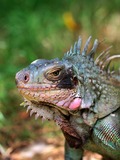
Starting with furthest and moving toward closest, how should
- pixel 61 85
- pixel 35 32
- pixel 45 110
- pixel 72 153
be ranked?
1. pixel 35 32
2. pixel 72 153
3. pixel 45 110
4. pixel 61 85

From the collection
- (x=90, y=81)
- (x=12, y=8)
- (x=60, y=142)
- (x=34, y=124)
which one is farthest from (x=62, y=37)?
(x=90, y=81)

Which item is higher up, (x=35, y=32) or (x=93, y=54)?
(x=35, y=32)

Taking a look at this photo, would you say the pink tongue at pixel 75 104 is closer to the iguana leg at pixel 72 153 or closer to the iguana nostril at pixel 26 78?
the iguana nostril at pixel 26 78

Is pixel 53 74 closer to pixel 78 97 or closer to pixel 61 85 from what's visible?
pixel 61 85

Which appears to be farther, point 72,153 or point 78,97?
point 72,153

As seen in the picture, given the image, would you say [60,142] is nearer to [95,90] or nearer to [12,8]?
[95,90]

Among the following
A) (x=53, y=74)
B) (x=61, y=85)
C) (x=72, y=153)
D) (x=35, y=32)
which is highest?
(x=35, y=32)

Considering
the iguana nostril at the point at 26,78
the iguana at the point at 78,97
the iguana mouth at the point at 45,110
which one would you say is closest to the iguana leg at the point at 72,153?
the iguana at the point at 78,97

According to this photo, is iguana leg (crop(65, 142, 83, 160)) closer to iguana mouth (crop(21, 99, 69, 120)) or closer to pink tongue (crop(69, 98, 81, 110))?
iguana mouth (crop(21, 99, 69, 120))

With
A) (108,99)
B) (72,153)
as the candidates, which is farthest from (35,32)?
(108,99)
